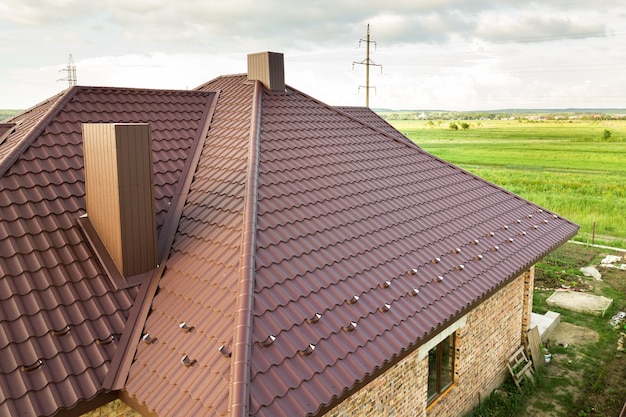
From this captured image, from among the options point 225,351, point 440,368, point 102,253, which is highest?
point 102,253

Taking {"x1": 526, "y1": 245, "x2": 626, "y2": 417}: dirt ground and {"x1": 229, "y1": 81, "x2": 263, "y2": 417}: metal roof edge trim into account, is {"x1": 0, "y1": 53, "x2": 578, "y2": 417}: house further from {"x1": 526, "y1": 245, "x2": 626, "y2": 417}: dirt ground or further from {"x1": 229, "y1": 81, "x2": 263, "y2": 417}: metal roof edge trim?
{"x1": 526, "y1": 245, "x2": 626, "y2": 417}: dirt ground

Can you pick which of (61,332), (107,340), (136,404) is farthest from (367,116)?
(136,404)

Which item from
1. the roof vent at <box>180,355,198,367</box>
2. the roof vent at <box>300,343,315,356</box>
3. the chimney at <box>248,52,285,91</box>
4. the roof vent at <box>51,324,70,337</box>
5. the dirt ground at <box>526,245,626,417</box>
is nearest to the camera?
the roof vent at <box>180,355,198,367</box>

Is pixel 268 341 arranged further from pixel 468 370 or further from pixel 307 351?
pixel 468 370

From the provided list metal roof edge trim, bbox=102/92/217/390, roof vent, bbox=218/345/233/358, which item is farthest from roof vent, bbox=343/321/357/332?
metal roof edge trim, bbox=102/92/217/390

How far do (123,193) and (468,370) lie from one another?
22.3 ft

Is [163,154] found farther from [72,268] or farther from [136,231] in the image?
[72,268]

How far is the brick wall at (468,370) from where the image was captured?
6.30 metres

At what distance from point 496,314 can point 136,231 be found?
7090 millimetres

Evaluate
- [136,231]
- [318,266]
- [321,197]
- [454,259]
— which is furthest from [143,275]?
[454,259]

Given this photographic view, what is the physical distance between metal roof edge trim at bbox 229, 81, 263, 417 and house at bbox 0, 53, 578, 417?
2 centimetres

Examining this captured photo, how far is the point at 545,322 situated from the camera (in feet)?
42.7

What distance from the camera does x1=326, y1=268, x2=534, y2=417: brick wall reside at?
248 inches

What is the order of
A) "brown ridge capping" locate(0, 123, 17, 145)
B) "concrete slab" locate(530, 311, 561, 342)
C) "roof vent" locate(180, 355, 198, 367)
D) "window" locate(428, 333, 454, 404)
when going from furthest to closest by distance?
"concrete slab" locate(530, 311, 561, 342) → "brown ridge capping" locate(0, 123, 17, 145) → "window" locate(428, 333, 454, 404) → "roof vent" locate(180, 355, 198, 367)
